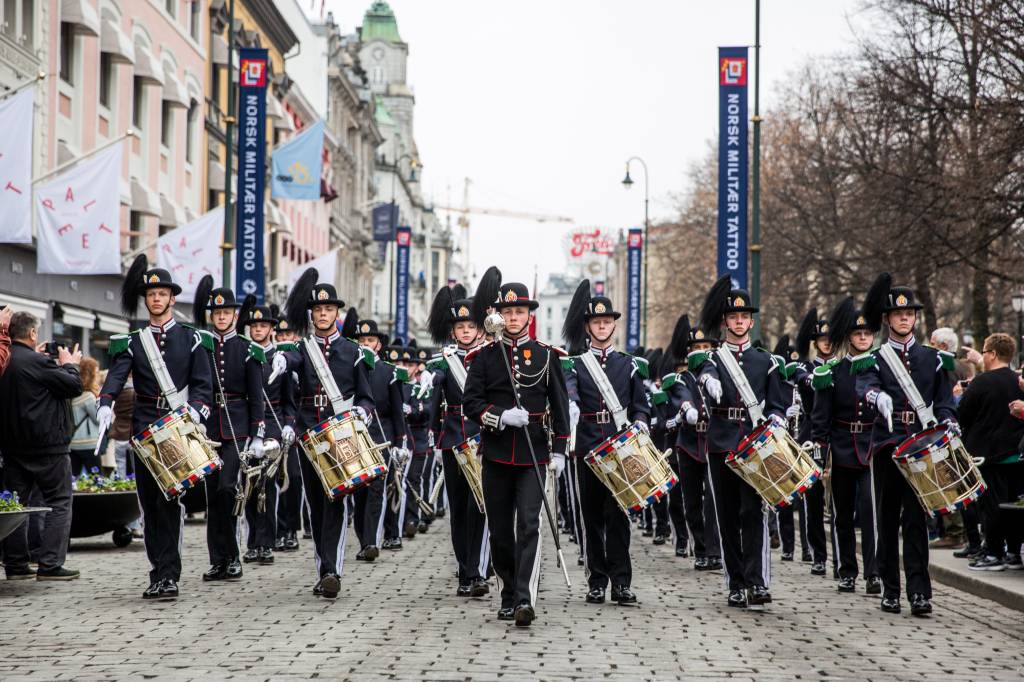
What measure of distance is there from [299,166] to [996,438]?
21.7 m

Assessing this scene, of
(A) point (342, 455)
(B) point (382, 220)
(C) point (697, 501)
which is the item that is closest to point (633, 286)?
(B) point (382, 220)

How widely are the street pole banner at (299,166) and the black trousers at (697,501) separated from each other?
59.8 ft

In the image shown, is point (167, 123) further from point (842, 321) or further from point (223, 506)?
point (842, 321)

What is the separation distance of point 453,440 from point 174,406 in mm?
2466

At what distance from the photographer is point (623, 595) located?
11320 millimetres

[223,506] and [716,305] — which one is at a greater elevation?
[716,305]

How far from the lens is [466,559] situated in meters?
12.1

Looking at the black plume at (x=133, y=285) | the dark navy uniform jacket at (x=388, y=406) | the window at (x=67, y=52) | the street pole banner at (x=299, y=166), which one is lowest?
the dark navy uniform jacket at (x=388, y=406)

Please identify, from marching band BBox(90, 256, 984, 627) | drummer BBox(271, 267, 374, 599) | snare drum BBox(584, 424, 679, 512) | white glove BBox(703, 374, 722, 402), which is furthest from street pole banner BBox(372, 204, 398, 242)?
snare drum BBox(584, 424, 679, 512)

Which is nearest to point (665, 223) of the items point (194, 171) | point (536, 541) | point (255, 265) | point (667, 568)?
point (194, 171)

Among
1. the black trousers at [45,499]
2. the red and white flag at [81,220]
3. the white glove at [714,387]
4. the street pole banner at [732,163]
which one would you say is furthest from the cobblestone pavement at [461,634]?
the street pole banner at [732,163]

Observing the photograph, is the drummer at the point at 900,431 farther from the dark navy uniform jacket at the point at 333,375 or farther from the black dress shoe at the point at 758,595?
the dark navy uniform jacket at the point at 333,375

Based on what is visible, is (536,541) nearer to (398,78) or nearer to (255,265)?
(255,265)

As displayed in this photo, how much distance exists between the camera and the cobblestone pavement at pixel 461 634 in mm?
8398
